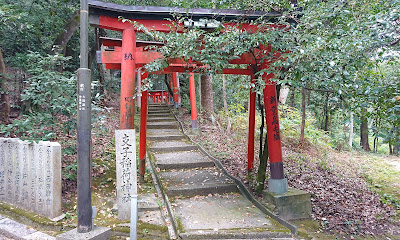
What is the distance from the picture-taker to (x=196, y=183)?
7.15 metres

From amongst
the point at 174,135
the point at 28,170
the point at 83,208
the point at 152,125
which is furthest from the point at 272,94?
the point at 152,125

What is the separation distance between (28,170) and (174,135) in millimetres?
6950

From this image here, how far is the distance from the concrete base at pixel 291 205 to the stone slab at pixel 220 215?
32 centimetres

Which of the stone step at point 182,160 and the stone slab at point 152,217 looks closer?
the stone slab at point 152,217

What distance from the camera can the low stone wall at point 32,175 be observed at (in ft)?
16.1

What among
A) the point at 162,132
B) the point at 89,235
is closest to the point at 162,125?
the point at 162,132

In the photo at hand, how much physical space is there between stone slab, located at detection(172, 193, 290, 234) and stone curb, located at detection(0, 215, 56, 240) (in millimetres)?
2442

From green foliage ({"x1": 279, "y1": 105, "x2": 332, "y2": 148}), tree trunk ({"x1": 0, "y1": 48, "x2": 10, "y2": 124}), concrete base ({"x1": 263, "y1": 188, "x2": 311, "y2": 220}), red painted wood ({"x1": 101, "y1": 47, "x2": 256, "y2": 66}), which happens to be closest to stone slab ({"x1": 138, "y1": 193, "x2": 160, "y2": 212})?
concrete base ({"x1": 263, "y1": 188, "x2": 311, "y2": 220})

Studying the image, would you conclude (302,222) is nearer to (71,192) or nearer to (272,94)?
(272,94)

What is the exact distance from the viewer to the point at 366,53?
401 centimetres

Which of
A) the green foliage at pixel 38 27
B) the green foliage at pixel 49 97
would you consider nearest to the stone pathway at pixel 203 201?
the green foliage at pixel 49 97

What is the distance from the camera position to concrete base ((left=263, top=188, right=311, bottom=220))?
5.61 m

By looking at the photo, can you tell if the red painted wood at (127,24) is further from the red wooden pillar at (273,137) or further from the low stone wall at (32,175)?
the low stone wall at (32,175)

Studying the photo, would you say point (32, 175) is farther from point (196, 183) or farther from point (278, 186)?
point (278, 186)
